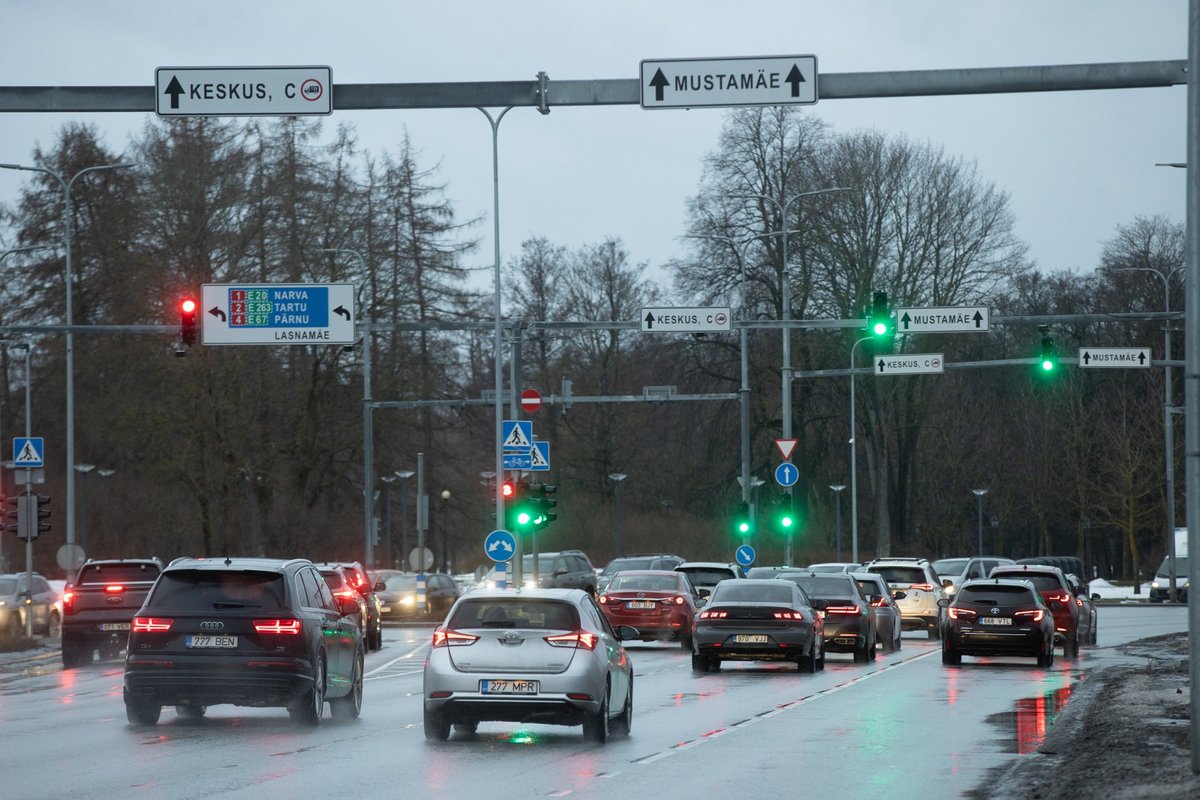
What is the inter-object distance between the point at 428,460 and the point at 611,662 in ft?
168

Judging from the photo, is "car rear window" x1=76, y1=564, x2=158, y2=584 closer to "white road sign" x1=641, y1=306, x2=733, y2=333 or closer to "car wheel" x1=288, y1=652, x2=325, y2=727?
"white road sign" x1=641, y1=306, x2=733, y2=333

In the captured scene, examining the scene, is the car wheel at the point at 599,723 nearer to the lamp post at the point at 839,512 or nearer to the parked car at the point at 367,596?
the parked car at the point at 367,596

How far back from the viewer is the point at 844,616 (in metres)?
Answer: 34.1

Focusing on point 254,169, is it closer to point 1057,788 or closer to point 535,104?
point 535,104

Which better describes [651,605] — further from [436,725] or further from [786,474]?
[436,725]

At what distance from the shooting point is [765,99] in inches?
695

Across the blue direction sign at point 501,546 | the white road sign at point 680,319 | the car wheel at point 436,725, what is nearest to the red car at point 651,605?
the blue direction sign at point 501,546

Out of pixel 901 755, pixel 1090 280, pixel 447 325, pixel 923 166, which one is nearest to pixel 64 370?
pixel 447 325

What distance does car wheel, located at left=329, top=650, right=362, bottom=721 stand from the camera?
70.9ft

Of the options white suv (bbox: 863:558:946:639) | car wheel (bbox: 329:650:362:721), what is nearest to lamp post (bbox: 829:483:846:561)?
white suv (bbox: 863:558:946:639)

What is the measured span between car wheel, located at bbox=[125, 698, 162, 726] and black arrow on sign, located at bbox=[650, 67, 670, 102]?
7937 millimetres

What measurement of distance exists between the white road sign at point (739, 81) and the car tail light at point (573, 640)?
4.89 m

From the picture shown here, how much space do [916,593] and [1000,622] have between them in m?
14.4

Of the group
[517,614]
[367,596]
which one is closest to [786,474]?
[367,596]
